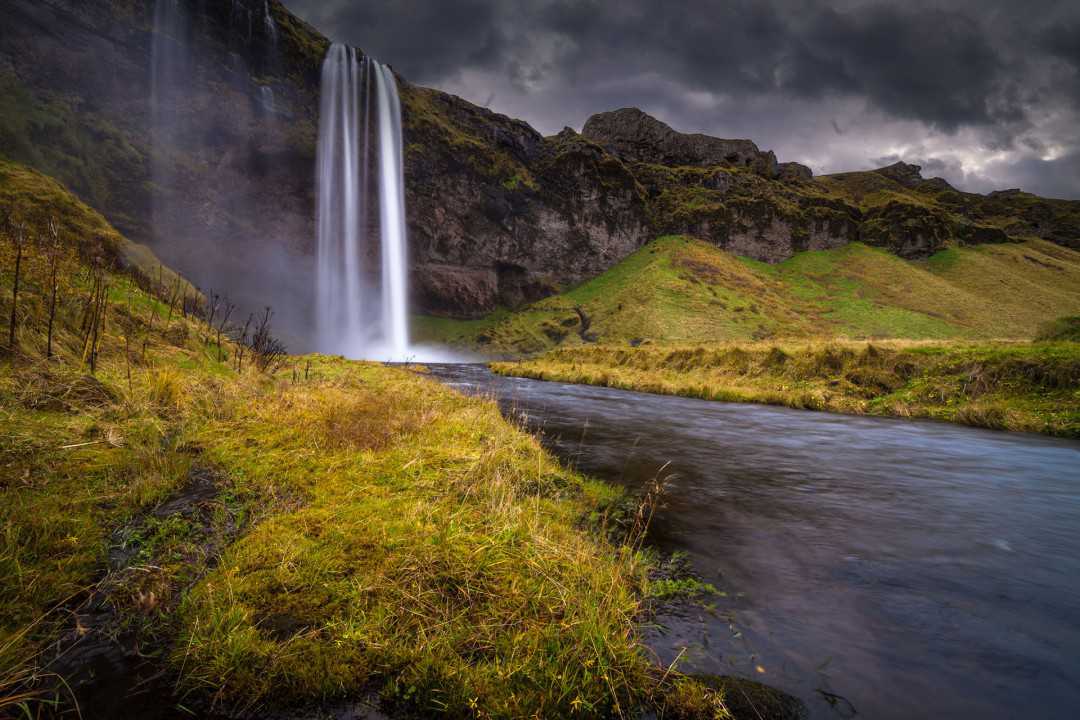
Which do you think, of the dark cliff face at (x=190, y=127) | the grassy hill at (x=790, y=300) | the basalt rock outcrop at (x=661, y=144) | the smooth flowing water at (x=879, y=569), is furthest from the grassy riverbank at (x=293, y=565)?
the basalt rock outcrop at (x=661, y=144)

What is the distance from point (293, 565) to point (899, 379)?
72.7ft

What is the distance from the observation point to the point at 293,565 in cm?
318

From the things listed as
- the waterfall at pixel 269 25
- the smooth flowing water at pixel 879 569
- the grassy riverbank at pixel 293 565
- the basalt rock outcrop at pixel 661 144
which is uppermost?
the basalt rock outcrop at pixel 661 144

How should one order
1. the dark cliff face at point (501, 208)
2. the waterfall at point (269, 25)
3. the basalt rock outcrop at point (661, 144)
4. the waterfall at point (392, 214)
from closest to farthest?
the waterfall at point (269, 25) < the waterfall at point (392, 214) < the dark cliff face at point (501, 208) < the basalt rock outcrop at point (661, 144)

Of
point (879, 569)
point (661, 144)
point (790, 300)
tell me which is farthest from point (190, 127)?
point (661, 144)

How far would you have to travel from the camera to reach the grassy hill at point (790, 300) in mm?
58500

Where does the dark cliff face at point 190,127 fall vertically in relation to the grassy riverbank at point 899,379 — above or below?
above

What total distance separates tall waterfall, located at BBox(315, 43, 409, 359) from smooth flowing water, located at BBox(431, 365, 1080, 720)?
206ft

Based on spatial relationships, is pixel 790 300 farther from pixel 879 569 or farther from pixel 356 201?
pixel 879 569

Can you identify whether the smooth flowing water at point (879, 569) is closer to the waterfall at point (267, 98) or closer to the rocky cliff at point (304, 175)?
the rocky cliff at point (304, 175)

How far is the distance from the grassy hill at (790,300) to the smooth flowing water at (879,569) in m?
44.3

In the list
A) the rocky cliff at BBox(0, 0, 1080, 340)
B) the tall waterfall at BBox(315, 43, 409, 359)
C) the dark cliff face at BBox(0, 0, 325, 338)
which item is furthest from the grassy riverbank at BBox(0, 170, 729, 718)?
the tall waterfall at BBox(315, 43, 409, 359)

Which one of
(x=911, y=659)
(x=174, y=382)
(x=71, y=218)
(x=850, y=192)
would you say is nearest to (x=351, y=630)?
(x=911, y=659)

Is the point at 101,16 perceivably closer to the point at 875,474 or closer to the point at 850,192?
the point at 875,474
